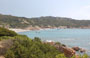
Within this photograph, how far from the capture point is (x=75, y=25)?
18038 cm

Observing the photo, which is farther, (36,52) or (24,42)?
(24,42)

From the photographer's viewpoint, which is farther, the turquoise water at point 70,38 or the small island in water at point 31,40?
the turquoise water at point 70,38

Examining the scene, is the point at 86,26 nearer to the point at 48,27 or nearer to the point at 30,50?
the point at 48,27

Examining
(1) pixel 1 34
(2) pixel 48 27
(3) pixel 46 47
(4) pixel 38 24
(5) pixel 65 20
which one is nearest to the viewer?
(3) pixel 46 47

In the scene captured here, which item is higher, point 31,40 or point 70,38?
point 31,40

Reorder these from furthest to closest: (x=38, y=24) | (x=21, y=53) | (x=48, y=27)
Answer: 1. (x=48, y=27)
2. (x=38, y=24)
3. (x=21, y=53)

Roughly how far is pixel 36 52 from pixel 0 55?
2.82m

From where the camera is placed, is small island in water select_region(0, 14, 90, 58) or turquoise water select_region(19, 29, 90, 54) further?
turquoise water select_region(19, 29, 90, 54)

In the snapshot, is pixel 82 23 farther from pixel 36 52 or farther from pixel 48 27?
pixel 36 52

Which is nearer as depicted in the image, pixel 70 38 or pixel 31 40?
pixel 31 40

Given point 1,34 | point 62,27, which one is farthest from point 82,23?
point 1,34

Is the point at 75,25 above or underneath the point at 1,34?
underneath

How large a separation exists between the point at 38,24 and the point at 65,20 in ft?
133

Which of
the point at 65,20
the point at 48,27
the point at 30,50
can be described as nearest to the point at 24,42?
the point at 30,50
